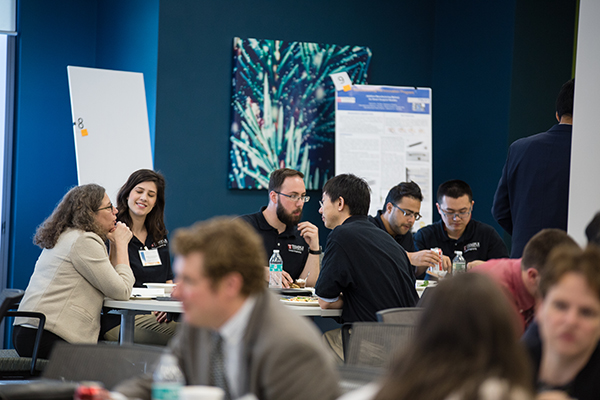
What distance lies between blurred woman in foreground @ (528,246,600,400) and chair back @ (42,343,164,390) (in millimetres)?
1072

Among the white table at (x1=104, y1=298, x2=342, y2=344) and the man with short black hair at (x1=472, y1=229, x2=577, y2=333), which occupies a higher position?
the man with short black hair at (x1=472, y1=229, x2=577, y2=333)

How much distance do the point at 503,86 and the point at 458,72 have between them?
2.20 feet

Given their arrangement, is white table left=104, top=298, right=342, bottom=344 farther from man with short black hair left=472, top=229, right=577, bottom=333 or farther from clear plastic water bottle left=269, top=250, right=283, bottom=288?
man with short black hair left=472, top=229, right=577, bottom=333

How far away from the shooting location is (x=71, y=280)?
3922mm

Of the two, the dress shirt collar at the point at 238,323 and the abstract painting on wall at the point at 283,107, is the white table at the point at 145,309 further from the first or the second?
the abstract painting on wall at the point at 283,107

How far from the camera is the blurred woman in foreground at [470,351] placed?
4.08ft

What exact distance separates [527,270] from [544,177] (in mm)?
1241

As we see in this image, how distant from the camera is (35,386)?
1.67 m

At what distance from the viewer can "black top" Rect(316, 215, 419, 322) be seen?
375 centimetres

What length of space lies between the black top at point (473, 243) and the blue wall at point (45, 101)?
3120mm

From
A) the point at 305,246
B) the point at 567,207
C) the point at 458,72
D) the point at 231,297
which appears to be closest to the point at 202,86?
the point at 305,246

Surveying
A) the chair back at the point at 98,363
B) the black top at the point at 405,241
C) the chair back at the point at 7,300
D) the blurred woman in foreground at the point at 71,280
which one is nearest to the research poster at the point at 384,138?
the black top at the point at 405,241

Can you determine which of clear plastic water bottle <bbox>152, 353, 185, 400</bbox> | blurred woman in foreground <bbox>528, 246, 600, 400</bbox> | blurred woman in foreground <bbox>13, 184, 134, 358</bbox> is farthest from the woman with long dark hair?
blurred woman in foreground <bbox>528, 246, 600, 400</bbox>

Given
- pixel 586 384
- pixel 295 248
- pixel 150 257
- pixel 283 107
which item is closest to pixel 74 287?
pixel 150 257
